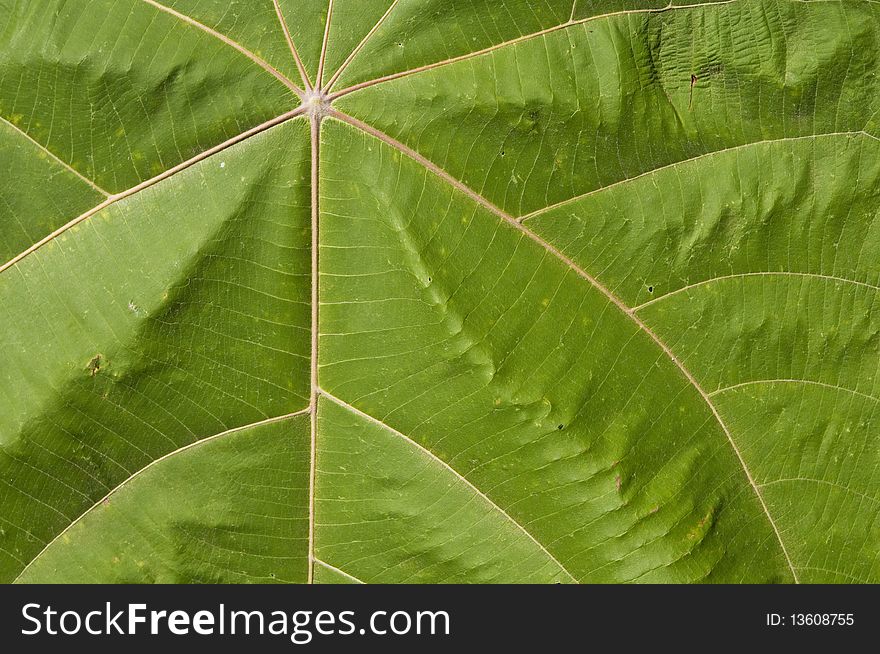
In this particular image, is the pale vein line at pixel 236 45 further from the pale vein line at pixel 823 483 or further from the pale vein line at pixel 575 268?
the pale vein line at pixel 823 483

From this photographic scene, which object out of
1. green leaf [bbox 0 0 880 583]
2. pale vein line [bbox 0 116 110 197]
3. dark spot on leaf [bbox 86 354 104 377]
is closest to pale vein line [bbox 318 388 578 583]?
green leaf [bbox 0 0 880 583]

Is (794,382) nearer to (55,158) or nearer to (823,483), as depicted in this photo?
(823,483)

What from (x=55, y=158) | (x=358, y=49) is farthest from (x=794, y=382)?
(x=55, y=158)

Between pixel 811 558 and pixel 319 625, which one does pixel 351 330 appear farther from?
pixel 811 558

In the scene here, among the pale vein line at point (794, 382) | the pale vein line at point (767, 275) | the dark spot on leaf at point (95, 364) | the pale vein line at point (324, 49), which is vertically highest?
the pale vein line at point (324, 49)

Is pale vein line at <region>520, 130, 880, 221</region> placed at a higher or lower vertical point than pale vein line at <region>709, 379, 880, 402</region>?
higher

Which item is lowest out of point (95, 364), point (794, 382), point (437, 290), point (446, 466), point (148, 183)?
point (446, 466)

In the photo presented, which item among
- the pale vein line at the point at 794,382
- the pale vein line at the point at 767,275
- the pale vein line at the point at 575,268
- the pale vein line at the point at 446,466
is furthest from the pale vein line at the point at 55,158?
the pale vein line at the point at 794,382

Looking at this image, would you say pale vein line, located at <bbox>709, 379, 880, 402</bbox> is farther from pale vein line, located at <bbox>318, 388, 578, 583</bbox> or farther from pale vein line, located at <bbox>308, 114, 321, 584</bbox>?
pale vein line, located at <bbox>308, 114, 321, 584</bbox>
